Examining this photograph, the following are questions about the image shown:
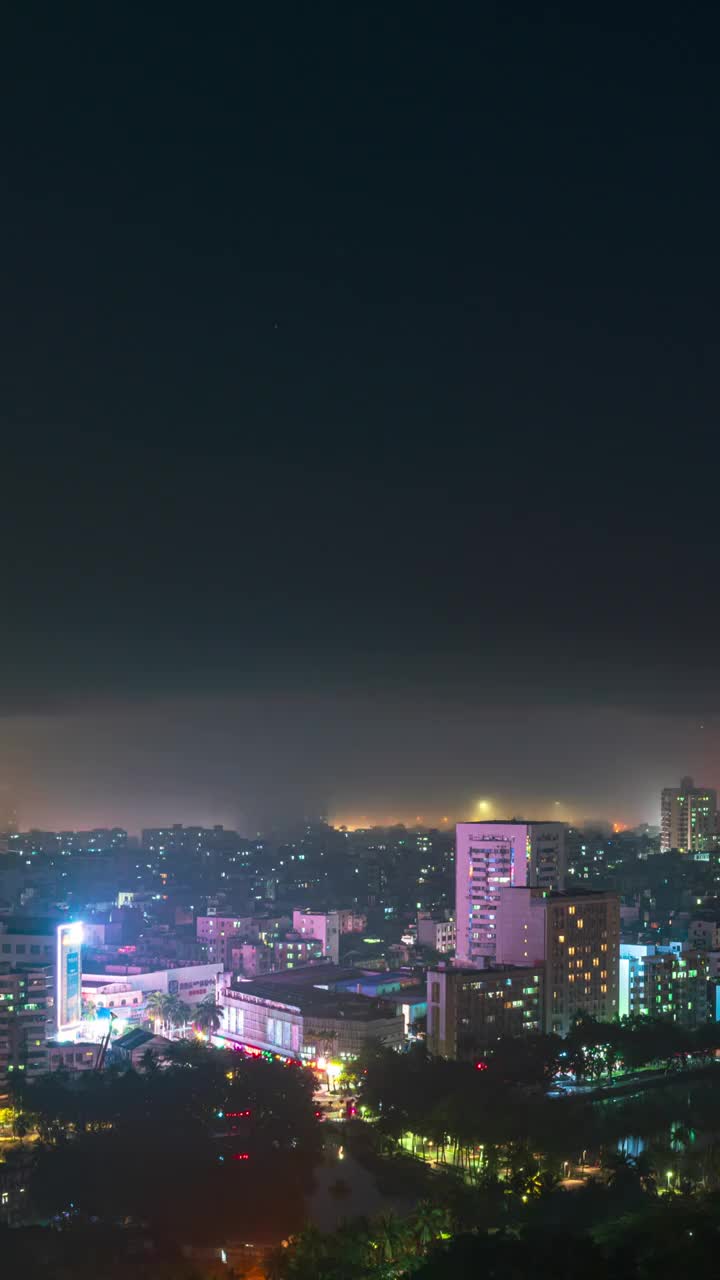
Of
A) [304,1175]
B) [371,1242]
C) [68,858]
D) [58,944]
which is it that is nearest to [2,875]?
[68,858]

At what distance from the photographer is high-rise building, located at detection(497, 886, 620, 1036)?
15102 millimetres

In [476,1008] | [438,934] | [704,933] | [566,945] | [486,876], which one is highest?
[486,876]

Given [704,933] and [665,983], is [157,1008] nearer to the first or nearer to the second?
[665,983]

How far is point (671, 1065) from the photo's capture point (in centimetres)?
1449

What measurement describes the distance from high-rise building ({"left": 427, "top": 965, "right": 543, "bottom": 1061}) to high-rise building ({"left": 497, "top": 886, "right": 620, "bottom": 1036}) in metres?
0.38

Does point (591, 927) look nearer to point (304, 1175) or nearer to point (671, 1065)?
point (671, 1065)

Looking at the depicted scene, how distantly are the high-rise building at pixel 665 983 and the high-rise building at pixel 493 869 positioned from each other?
4.54 ft

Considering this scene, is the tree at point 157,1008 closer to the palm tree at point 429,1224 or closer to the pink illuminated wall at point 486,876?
the pink illuminated wall at point 486,876

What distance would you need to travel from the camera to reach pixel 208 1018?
1641cm

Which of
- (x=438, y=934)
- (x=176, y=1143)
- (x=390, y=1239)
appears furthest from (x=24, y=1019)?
(x=438, y=934)

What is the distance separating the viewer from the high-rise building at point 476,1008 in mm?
13992

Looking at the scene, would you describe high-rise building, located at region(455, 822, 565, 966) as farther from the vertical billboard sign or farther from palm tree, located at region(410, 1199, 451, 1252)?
palm tree, located at region(410, 1199, 451, 1252)

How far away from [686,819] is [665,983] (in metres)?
21.0

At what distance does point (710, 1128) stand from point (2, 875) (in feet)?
64.7
